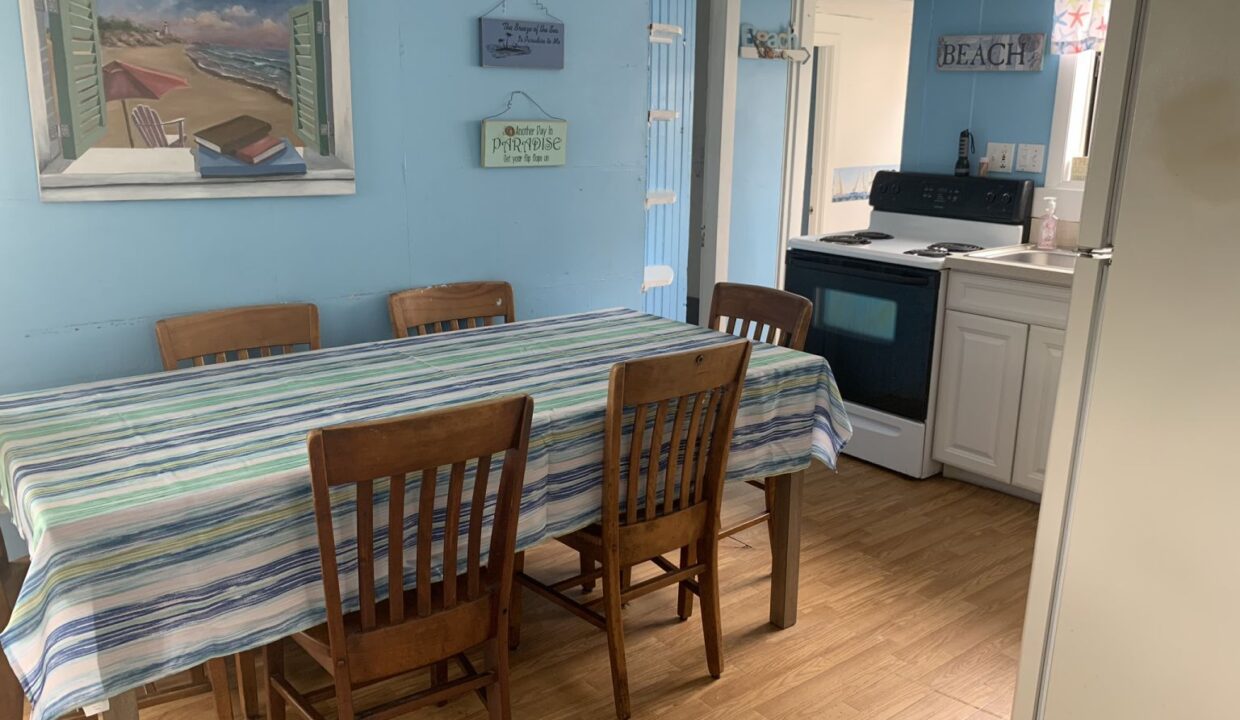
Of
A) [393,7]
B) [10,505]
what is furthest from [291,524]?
[393,7]

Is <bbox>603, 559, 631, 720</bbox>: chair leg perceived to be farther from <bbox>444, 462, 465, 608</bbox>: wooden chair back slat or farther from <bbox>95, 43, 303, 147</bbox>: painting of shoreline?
<bbox>95, 43, 303, 147</bbox>: painting of shoreline

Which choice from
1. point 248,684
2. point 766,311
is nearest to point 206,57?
point 248,684

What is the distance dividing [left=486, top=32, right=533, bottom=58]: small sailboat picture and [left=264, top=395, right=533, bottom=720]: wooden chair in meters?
1.59

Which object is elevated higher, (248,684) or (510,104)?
(510,104)

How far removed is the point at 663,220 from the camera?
4.41m

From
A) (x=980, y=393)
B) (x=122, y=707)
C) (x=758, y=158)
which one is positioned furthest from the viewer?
(x=758, y=158)

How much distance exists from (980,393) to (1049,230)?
0.78 metres

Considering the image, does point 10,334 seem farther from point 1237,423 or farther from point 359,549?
point 1237,423

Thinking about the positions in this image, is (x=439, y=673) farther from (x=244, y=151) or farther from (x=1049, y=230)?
(x=1049, y=230)

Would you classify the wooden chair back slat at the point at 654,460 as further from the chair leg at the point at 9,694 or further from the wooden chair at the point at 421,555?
the chair leg at the point at 9,694

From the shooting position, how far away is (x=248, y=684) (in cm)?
227

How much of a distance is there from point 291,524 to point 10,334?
117 cm

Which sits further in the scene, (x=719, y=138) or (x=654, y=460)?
(x=719, y=138)

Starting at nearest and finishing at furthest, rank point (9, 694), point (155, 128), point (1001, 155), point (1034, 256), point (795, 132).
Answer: point (9, 694)
point (155, 128)
point (1034, 256)
point (1001, 155)
point (795, 132)
